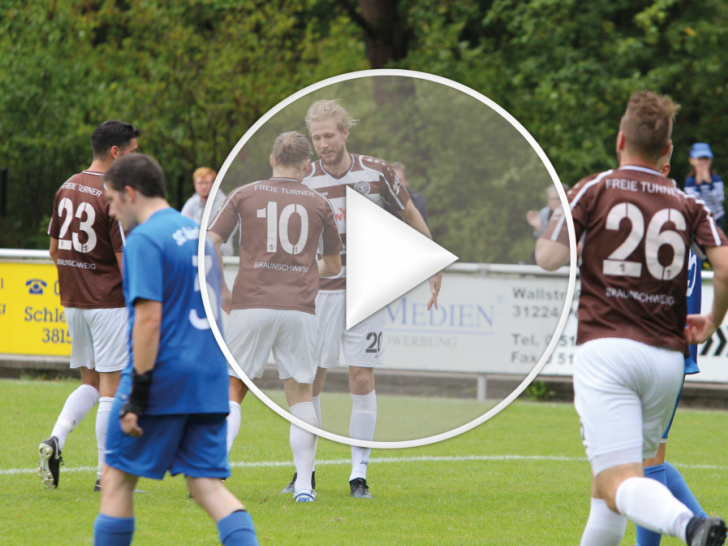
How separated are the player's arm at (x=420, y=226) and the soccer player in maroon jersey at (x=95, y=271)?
2.49m

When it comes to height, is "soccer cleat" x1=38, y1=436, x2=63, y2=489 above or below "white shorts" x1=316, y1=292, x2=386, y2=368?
below

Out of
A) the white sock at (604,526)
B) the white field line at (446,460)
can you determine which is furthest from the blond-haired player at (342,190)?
the white field line at (446,460)

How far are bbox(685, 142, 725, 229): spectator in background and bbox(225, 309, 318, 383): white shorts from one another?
9590mm

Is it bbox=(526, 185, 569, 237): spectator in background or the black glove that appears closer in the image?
the black glove

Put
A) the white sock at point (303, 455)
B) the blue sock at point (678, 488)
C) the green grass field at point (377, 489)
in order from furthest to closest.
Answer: the white sock at point (303, 455) → the green grass field at point (377, 489) → the blue sock at point (678, 488)

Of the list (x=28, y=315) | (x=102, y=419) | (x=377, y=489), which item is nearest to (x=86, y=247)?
(x=102, y=419)

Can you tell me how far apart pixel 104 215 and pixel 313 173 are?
2.30 meters

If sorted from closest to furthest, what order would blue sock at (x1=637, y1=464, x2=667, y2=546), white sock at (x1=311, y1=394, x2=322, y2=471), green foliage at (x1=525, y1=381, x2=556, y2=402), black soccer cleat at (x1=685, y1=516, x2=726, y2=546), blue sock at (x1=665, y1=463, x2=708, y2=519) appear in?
1. black soccer cleat at (x1=685, y1=516, x2=726, y2=546)
2. white sock at (x1=311, y1=394, x2=322, y2=471)
3. blue sock at (x1=637, y1=464, x2=667, y2=546)
4. blue sock at (x1=665, y1=463, x2=708, y2=519)
5. green foliage at (x1=525, y1=381, x2=556, y2=402)

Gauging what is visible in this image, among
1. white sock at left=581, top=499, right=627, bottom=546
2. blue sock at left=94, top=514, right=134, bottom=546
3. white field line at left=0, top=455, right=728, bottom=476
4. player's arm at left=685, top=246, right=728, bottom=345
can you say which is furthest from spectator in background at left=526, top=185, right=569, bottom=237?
white field line at left=0, top=455, right=728, bottom=476

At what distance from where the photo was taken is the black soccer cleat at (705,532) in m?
3.15

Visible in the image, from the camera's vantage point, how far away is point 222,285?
147 inches

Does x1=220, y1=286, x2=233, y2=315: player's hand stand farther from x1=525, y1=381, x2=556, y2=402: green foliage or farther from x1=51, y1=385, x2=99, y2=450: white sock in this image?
x1=525, y1=381, x2=556, y2=402: green foliage

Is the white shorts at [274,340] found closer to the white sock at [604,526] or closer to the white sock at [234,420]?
the white sock at [604,526]

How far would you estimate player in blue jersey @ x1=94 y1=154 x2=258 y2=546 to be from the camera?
136 inches
